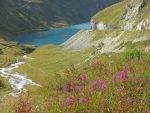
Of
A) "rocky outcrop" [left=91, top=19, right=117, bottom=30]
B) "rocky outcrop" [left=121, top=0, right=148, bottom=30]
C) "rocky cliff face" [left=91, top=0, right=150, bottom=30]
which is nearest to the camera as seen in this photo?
"rocky cliff face" [left=91, top=0, right=150, bottom=30]

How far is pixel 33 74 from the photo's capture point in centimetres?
12069

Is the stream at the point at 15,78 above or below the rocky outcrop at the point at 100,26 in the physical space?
below

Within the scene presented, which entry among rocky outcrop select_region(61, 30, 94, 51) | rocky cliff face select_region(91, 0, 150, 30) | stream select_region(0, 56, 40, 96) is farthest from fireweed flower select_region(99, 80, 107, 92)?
rocky outcrop select_region(61, 30, 94, 51)

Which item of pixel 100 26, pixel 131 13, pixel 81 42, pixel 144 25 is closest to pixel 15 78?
pixel 81 42

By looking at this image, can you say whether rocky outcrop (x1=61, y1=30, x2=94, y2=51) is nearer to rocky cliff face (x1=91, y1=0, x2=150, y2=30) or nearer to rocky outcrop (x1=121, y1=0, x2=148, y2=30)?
rocky cliff face (x1=91, y1=0, x2=150, y2=30)

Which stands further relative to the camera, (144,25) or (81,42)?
(81,42)

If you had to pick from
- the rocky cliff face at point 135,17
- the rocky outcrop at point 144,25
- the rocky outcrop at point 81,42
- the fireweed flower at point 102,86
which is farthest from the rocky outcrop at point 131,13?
the fireweed flower at point 102,86

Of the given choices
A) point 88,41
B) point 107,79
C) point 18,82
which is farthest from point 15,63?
point 107,79

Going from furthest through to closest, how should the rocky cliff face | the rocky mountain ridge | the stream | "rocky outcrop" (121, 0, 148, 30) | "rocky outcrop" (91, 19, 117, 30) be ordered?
1. "rocky outcrop" (91, 19, 117, 30)
2. "rocky outcrop" (121, 0, 148, 30)
3. the rocky cliff face
4. the rocky mountain ridge
5. the stream

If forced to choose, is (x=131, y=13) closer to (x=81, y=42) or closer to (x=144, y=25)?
(x=81, y=42)

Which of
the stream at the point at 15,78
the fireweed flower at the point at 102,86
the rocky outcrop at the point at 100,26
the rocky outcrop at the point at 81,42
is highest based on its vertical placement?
the rocky outcrop at the point at 100,26

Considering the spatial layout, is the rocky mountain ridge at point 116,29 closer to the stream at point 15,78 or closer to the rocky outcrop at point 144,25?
the rocky outcrop at point 144,25

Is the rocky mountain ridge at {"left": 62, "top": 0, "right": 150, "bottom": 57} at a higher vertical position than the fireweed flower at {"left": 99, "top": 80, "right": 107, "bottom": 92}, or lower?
higher

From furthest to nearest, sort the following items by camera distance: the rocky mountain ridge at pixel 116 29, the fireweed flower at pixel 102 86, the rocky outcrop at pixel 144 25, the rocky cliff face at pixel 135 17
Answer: the rocky cliff face at pixel 135 17 < the rocky outcrop at pixel 144 25 < the rocky mountain ridge at pixel 116 29 < the fireweed flower at pixel 102 86
